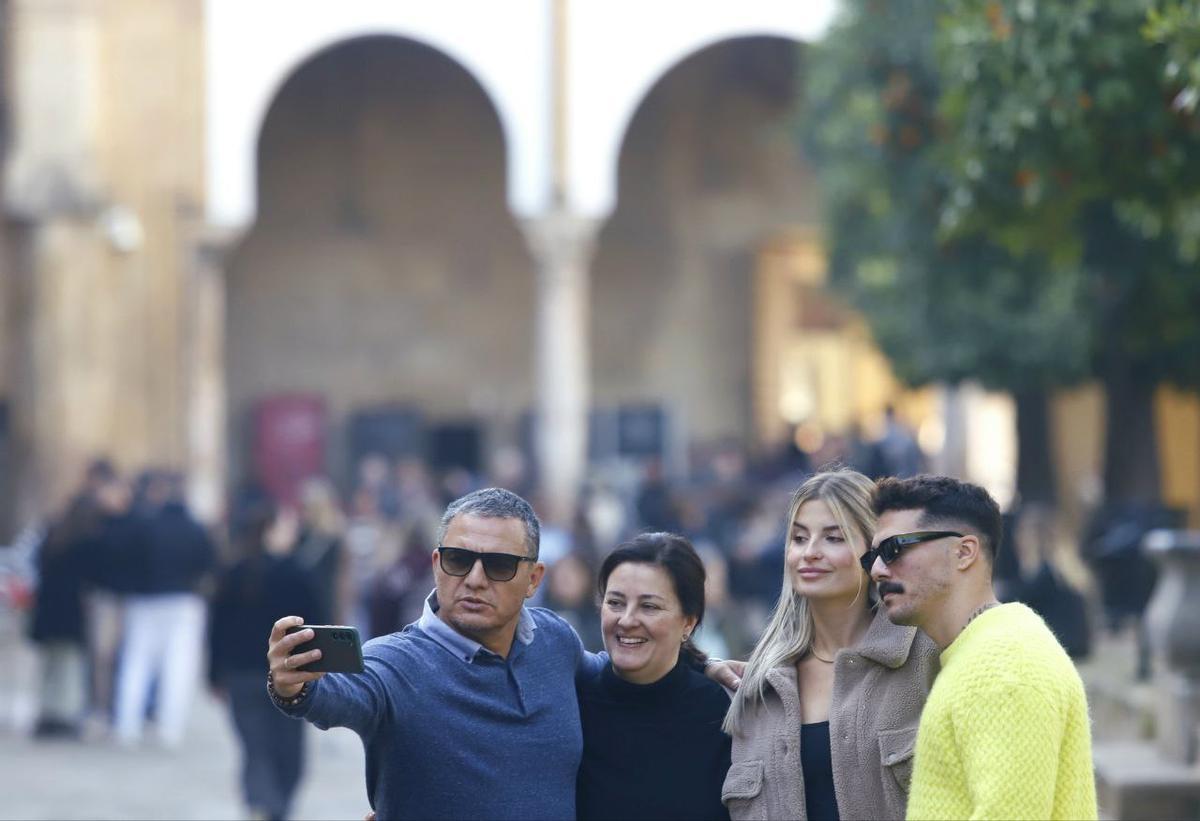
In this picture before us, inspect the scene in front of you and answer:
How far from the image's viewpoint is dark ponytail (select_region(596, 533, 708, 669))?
14.6ft

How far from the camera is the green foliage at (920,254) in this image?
14953 mm

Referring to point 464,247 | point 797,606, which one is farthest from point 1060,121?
point 464,247

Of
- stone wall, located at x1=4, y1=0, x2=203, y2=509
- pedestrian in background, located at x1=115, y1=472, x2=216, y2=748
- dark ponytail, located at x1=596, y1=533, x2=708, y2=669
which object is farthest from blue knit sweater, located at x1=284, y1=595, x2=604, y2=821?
stone wall, located at x1=4, y1=0, x2=203, y2=509

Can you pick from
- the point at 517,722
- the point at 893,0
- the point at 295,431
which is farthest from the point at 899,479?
the point at 295,431

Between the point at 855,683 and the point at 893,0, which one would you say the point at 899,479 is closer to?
the point at 855,683

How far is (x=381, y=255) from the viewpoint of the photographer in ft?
89.8

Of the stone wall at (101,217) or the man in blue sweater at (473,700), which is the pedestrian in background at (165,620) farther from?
the man in blue sweater at (473,700)

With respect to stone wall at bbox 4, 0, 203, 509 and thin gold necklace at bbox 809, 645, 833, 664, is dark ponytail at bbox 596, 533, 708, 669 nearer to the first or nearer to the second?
thin gold necklace at bbox 809, 645, 833, 664

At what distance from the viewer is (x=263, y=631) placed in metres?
10.5

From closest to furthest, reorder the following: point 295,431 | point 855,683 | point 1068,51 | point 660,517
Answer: point 855,683 < point 1068,51 < point 660,517 < point 295,431

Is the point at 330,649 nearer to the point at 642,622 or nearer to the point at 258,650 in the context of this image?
the point at 642,622

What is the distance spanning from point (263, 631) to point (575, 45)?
43.6 feet

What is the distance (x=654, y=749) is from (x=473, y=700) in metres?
0.42

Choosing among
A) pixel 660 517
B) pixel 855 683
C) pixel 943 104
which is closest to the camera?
pixel 855 683
